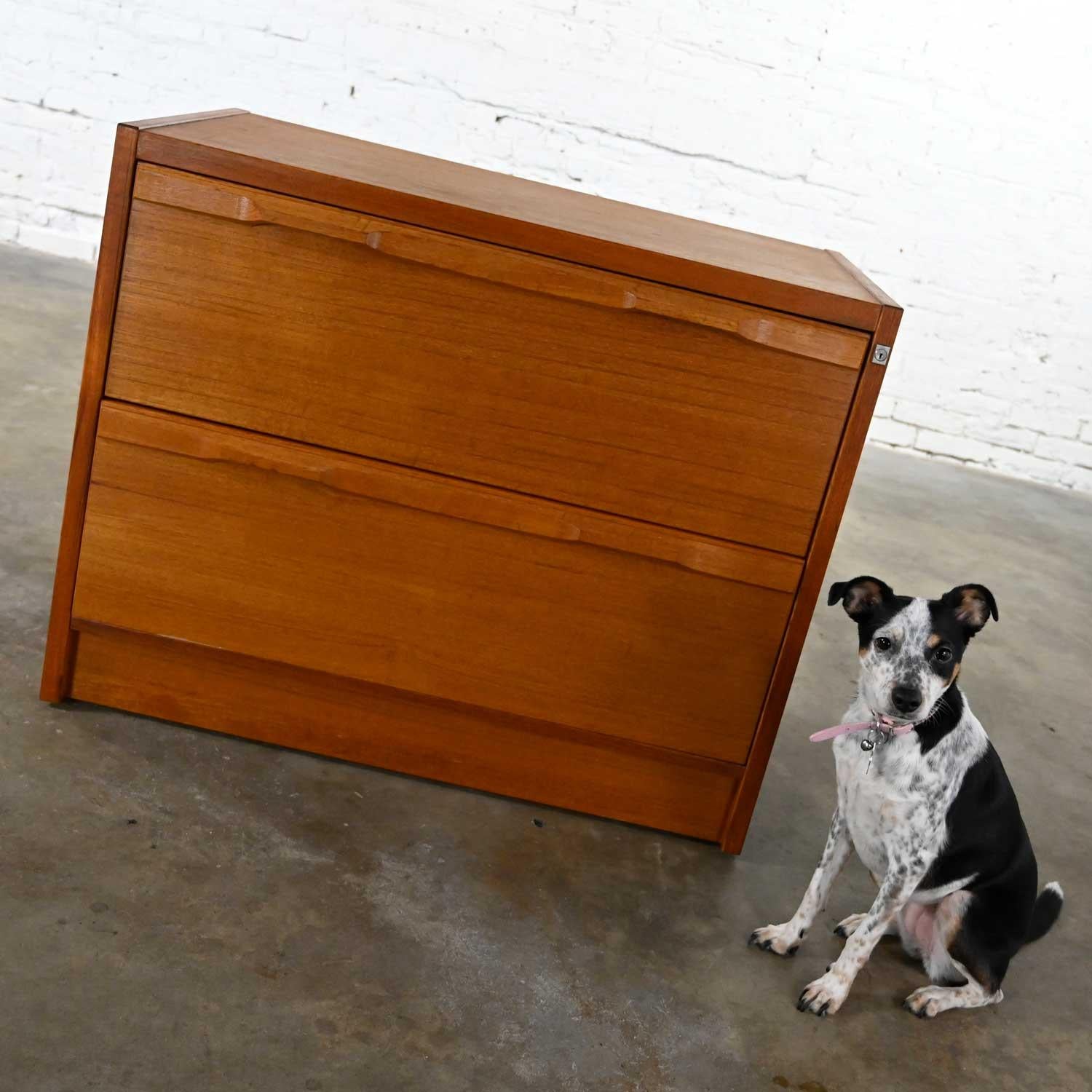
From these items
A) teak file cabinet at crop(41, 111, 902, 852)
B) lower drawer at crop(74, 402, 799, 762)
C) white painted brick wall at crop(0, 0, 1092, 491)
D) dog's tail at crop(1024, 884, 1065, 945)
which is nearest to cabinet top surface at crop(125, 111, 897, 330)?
teak file cabinet at crop(41, 111, 902, 852)

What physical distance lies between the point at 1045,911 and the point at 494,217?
148 centimetres

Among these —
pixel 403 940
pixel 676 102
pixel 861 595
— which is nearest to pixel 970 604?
pixel 861 595

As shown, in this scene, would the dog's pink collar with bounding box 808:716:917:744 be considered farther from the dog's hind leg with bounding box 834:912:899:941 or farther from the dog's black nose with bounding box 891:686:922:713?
the dog's hind leg with bounding box 834:912:899:941

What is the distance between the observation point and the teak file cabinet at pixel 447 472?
183cm

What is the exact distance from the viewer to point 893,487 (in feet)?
15.5

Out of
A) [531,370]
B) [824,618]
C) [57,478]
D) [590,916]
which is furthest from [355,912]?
[824,618]

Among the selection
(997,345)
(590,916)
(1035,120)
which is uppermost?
(1035,120)

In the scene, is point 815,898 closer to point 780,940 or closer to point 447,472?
point 780,940

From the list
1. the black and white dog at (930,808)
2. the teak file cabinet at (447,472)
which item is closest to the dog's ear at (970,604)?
the black and white dog at (930,808)

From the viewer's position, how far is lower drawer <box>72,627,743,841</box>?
2072 mm

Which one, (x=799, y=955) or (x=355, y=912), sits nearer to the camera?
(x=355, y=912)

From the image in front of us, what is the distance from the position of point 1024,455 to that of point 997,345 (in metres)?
0.52

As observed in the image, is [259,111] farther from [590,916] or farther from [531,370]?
[590,916]

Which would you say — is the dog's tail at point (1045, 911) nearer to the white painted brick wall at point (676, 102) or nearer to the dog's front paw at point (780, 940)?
the dog's front paw at point (780, 940)
